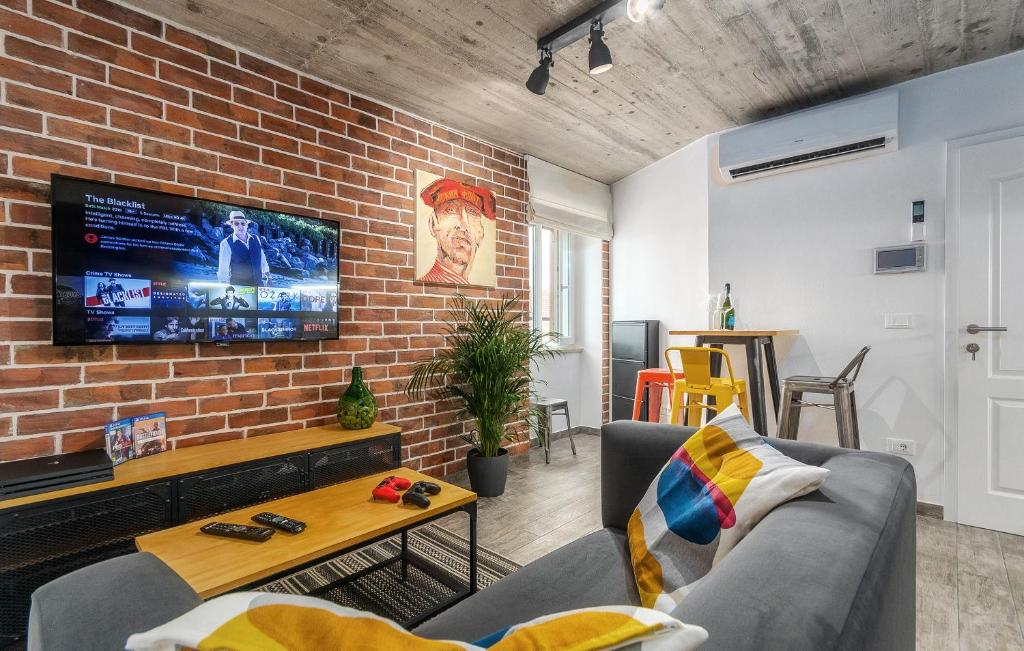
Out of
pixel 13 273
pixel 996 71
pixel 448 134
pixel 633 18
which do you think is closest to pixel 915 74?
pixel 996 71

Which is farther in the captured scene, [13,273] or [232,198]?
[232,198]

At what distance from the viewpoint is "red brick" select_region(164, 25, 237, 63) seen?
2.23 m

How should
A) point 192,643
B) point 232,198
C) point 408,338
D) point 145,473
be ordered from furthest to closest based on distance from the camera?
point 408,338, point 232,198, point 145,473, point 192,643

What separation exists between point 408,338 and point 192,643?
2831mm

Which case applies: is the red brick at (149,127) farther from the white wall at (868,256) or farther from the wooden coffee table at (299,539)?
the white wall at (868,256)

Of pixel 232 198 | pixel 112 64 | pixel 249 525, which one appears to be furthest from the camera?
pixel 232 198

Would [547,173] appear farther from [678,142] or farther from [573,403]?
[573,403]

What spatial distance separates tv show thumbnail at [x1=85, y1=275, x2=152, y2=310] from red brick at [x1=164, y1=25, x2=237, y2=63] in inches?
44.3

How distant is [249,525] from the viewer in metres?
1.63

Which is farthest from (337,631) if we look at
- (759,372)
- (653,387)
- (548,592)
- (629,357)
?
(629,357)

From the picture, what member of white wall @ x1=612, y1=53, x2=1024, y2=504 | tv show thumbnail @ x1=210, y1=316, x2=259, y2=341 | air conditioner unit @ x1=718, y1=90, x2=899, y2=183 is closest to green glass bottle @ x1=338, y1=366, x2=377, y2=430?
tv show thumbnail @ x1=210, y1=316, x2=259, y2=341

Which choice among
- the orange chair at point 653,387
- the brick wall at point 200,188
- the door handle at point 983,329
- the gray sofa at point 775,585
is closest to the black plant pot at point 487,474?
the brick wall at point 200,188

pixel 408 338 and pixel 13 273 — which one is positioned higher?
pixel 13 273

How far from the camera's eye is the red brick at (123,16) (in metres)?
2.02
